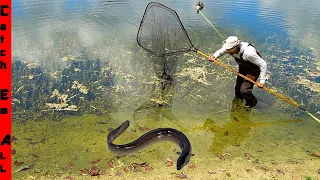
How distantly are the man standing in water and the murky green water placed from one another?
0.40 m

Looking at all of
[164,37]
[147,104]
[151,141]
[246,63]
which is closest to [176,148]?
[151,141]

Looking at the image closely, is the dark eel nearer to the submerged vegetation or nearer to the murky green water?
the murky green water

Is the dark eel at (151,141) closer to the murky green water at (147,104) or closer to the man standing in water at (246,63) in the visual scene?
the murky green water at (147,104)

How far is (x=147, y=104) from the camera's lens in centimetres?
812

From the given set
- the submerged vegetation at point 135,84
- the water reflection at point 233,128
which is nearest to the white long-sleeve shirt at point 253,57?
A: the water reflection at point 233,128

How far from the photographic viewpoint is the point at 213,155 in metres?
6.31

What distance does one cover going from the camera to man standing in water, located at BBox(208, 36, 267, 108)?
719 cm

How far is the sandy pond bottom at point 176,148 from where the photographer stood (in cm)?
570

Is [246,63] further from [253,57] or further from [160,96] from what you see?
[160,96]

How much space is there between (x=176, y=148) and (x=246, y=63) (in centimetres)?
294

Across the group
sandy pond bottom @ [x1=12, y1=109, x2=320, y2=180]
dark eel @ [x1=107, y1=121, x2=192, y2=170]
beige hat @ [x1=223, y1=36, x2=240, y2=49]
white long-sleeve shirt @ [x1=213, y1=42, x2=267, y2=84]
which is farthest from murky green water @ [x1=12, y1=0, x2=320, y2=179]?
beige hat @ [x1=223, y1=36, x2=240, y2=49]

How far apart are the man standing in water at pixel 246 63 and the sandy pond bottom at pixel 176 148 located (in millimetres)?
570

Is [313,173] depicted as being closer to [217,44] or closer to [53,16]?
[217,44]

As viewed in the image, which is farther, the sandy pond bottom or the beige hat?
the beige hat
